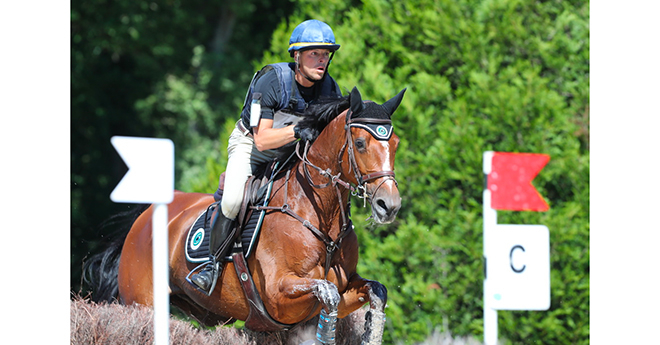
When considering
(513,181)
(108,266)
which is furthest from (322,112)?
(108,266)

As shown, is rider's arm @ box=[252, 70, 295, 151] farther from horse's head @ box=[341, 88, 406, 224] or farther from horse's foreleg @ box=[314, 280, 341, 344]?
horse's foreleg @ box=[314, 280, 341, 344]

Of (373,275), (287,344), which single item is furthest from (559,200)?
(287,344)

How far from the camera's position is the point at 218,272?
4.75 m

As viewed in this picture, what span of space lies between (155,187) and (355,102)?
1300 mm

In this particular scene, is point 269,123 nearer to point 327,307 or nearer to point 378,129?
point 378,129

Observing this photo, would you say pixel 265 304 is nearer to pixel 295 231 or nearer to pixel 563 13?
pixel 295 231

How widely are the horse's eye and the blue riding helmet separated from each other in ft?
2.71

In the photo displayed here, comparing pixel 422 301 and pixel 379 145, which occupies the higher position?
pixel 379 145

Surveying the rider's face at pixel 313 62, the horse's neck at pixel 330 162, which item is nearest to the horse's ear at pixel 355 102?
the horse's neck at pixel 330 162

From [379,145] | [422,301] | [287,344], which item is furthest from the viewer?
[422,301]

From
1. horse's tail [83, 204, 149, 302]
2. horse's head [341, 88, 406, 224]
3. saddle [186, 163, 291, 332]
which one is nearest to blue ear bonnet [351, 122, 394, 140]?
horse's head [341, 88, 406, 224]

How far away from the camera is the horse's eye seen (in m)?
3.94

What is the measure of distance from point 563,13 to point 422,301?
370 centimetres

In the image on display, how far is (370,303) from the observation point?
13.9 feet
